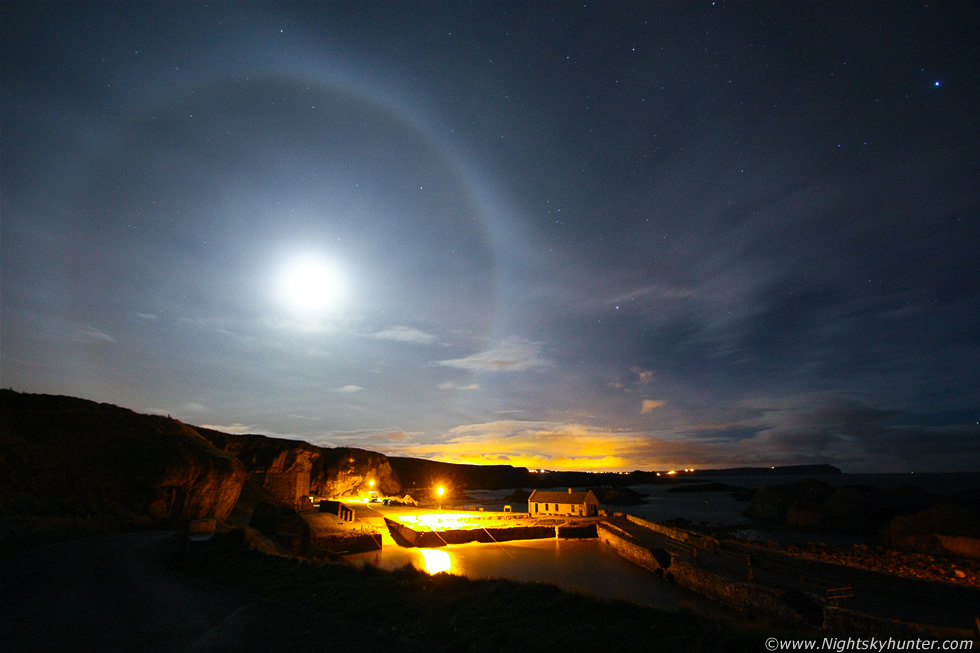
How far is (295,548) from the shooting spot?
34.4 m

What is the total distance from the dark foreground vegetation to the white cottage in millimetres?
62606

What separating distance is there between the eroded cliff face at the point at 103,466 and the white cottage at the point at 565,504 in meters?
52.0

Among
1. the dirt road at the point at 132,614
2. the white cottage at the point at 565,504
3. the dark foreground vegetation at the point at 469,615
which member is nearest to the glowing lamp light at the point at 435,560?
the dark foreground vegetation at the point at 469,615

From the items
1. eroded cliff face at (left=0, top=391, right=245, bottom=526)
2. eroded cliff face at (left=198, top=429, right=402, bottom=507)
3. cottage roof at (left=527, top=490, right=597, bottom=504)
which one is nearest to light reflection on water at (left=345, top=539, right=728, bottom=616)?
cottage roof at (left=527, top=490, right=597, bottom=504)

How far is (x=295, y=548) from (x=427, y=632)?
28355mm

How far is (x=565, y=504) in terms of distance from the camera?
75.5 meters

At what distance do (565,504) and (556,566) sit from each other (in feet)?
101

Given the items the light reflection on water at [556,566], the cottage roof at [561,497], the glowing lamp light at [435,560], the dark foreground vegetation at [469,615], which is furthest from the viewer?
the cottage roof at [561,497]

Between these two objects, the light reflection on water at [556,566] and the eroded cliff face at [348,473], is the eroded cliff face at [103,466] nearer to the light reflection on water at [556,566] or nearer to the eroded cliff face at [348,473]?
the light reflection on water at [556,566]

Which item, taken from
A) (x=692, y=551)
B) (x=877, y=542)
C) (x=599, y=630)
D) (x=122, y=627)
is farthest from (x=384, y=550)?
(x=877, y=542)

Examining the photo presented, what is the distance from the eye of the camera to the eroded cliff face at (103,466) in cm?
3288

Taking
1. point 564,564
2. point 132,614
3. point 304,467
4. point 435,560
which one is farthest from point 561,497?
point 132,614

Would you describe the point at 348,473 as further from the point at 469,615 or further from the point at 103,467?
the point at 469,615

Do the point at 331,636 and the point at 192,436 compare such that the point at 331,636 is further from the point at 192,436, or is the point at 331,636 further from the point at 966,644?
the point at 192,436
